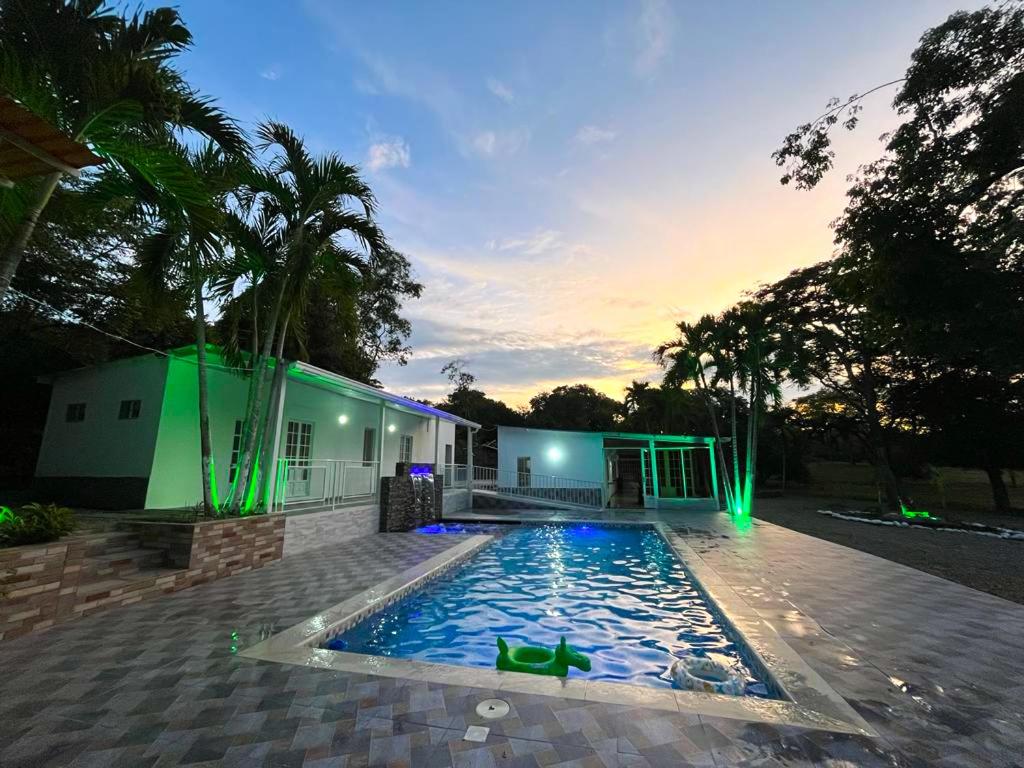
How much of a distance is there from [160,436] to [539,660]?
355 inches

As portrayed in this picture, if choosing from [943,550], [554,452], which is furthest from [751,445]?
[554,452]

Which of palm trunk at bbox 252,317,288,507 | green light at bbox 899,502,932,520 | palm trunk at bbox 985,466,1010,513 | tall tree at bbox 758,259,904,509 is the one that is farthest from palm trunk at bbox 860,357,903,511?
palm trunk at bbox 252,317,288,507

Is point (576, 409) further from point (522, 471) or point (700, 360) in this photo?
point (700, 360)

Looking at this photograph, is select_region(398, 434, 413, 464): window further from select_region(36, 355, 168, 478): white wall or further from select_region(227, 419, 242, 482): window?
select_region(36, 355, 168, 478): white wall

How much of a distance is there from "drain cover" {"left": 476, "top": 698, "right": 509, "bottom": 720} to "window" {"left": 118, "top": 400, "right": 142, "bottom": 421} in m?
9.99

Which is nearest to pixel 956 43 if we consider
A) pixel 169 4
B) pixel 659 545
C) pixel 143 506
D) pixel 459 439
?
pixel 659 545

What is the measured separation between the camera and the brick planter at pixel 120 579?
12.3ft

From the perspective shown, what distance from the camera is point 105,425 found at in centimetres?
913

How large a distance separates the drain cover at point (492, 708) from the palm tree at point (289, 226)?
552 cm

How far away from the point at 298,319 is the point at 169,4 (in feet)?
13.4

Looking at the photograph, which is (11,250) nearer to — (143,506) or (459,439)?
(143,506)

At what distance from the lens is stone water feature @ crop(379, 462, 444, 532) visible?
1049 cm

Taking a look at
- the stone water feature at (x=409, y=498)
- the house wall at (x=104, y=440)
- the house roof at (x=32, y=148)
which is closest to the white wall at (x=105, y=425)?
the house wall at (x=104, y=440)

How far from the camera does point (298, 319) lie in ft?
23.6
